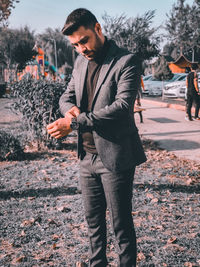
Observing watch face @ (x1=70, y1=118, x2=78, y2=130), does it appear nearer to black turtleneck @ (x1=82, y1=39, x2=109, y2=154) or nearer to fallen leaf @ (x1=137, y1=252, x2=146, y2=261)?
black turtleneck @ (x1=82, y1=39, x2=109, y2=154)

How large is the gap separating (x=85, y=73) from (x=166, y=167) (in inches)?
165

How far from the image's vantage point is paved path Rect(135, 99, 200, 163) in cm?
757

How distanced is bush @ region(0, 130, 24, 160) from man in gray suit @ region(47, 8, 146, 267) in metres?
4.48

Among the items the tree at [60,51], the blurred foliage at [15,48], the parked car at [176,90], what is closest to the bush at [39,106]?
the parked car at [176,90]

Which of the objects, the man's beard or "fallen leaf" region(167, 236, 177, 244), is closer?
the man's beard

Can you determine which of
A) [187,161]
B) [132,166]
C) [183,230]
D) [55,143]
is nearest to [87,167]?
[132,166]

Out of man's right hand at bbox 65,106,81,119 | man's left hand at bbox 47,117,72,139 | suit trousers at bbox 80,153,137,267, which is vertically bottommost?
suit trousers at bbox 80,153,137,267

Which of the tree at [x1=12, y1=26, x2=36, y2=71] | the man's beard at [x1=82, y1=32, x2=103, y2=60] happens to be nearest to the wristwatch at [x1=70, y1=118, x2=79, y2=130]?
the man's beard at [x1=82, y1=32, x2=103, y2=60]

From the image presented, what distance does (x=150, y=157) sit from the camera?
272 inches

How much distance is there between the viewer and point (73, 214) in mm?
4113

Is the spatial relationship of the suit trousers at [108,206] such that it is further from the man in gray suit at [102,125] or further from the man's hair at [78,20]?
the man's hair at [78,20]

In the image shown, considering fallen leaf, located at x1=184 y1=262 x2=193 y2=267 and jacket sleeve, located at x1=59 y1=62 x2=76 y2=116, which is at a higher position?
jacket sleeve, located at x1=59 y1=62 x2=76 y2=116

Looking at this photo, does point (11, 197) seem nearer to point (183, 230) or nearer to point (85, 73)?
point (183, 230)

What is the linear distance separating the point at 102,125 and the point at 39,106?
5403mm
